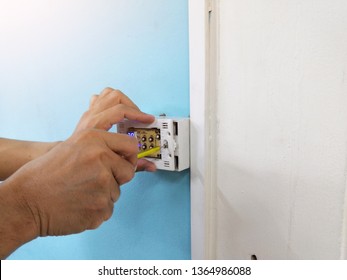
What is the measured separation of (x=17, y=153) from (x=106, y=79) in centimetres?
25

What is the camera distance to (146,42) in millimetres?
588

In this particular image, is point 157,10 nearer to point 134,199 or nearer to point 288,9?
point 288,9

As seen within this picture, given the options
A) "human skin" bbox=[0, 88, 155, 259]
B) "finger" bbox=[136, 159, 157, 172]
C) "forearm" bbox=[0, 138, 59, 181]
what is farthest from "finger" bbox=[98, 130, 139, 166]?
"forearm" bbox=[0, 138, 59, 181]

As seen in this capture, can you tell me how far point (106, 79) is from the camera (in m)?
0.65

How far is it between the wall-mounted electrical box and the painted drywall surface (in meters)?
0.07

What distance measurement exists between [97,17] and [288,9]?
404 millimetres

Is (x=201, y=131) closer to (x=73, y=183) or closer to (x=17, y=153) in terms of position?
(x=73, y=183)

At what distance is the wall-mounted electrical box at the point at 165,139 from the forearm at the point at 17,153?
19 centimetres

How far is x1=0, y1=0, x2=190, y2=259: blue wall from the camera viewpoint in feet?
1.90

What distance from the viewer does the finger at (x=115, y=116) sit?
495 millimetres

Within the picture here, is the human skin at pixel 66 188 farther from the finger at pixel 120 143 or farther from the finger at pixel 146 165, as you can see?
the finger at pixel 146 165

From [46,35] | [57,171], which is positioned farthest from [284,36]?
[46,35]

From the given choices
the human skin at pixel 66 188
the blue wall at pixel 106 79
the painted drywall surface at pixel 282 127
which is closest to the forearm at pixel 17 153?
the blue wall at pixel 106 79

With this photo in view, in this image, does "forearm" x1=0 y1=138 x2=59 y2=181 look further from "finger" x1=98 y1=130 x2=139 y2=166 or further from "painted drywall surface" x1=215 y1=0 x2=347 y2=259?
"painted drywall surface" x1=215 y1=0 x2=347 y2=259
